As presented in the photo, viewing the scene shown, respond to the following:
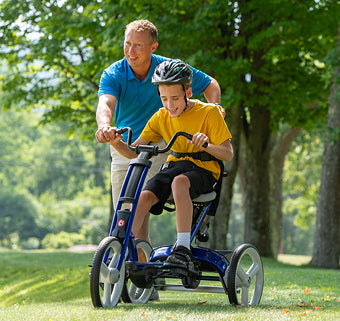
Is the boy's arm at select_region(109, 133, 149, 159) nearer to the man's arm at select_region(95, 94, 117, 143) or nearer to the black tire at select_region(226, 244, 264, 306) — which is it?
the man's arm at select_region(95, 94, 117, 143)

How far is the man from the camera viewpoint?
5445 mm

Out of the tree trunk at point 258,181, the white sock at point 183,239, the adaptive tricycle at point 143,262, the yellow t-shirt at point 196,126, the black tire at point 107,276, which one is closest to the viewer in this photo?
the black tire at point 107,276

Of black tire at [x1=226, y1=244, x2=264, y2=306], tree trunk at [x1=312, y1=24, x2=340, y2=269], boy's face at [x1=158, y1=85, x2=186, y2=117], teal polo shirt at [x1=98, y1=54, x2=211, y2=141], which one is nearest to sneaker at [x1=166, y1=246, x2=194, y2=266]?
black tire at [x1=226, y1=244, x2=264, y2=306]

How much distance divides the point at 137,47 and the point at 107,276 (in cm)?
197

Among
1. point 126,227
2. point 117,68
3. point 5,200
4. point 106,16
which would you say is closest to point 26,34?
point 106,16

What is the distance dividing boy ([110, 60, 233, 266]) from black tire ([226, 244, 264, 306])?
35 cm

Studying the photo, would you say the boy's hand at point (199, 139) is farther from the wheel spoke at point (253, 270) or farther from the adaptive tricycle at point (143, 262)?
the wheel spoke at point (253, 270)

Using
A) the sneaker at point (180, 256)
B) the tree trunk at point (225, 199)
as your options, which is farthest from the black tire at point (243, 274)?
the tree trunk at point (225, 199)

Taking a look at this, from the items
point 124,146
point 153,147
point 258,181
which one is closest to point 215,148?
point 153,147

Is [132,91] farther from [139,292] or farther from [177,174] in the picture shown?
[139,292]

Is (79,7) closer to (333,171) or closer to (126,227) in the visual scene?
(333,171)

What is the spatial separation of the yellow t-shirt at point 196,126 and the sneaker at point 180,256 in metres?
0.67

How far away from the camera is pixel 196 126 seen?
5.08m

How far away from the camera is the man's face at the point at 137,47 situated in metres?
5.42
